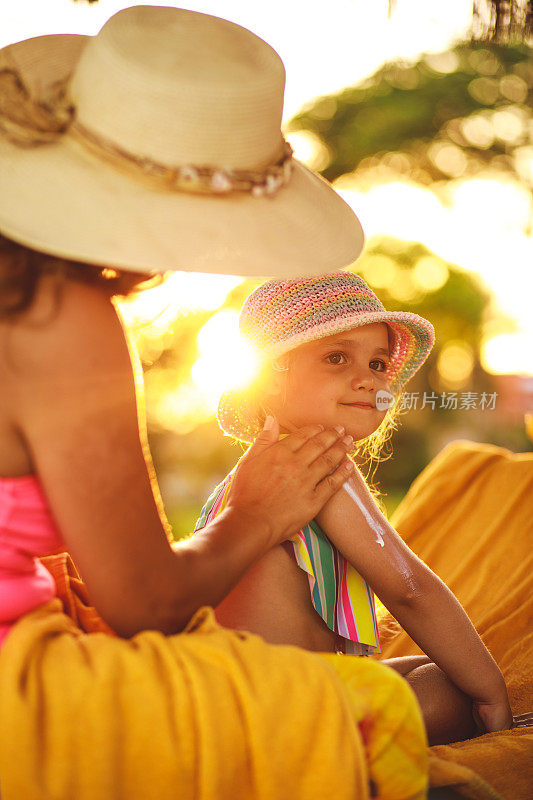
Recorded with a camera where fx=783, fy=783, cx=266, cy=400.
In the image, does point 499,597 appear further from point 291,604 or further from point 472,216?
point 472,216

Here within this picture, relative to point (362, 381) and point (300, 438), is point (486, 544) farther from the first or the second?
point (300, 438)

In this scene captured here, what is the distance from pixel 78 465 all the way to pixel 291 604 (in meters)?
0.74

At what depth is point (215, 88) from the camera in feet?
3.97

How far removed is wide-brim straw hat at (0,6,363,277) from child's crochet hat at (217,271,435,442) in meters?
0.52

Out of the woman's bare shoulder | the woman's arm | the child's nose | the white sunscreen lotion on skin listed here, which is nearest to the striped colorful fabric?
the white sunscreen lotion on skin

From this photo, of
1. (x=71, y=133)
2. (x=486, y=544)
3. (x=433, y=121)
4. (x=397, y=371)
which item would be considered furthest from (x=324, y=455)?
(x=433, y=121)

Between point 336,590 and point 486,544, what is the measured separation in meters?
1.13

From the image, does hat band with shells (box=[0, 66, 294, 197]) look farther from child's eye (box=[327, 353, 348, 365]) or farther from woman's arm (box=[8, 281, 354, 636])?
child's eye (box=[327, 353, 348, 365])

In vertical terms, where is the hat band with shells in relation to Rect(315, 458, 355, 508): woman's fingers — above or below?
above

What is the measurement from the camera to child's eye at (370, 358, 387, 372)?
1979 mm

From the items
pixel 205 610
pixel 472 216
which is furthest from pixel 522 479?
pixel 472 216

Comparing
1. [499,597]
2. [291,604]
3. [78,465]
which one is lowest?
[499,597]

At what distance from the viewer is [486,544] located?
2695mm

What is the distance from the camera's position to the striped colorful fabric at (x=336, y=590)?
1.67 meters
